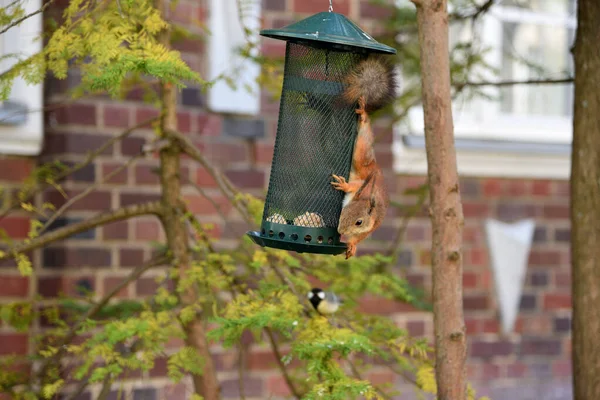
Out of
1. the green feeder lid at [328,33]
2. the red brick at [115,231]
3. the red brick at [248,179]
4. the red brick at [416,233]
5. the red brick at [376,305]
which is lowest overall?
the red brick at [376,305]

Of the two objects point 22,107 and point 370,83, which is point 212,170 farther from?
point 22,107

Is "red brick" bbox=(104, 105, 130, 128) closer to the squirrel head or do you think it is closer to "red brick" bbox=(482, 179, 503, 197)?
the squirrel head

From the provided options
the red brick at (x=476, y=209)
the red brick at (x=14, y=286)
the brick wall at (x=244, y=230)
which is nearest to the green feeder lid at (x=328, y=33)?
the brick wall at (x=244, y=230)

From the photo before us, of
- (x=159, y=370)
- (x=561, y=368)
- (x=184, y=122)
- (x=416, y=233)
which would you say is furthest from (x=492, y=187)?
(x=159, y=370)

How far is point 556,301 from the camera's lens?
6246 mm

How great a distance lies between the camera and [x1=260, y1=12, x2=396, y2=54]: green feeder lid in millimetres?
2688

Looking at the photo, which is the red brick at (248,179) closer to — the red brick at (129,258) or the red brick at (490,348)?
the red brick at (129,258)

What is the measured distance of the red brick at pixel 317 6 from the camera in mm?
5148

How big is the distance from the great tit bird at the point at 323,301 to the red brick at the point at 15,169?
1896 mm

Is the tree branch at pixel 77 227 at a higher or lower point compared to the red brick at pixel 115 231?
higher

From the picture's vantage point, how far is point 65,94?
4371 millimetres

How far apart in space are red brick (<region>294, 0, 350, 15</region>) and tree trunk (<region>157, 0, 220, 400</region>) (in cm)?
162

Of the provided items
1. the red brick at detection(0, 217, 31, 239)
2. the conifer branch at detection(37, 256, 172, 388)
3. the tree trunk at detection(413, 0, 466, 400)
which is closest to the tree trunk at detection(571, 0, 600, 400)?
the tree trunk at detection(413, 0, 466, 400)

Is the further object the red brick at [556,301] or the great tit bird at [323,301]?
the red brick at [556,301]
